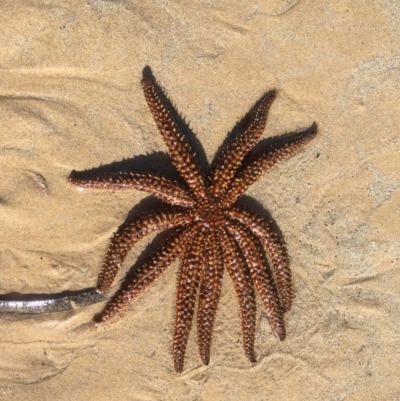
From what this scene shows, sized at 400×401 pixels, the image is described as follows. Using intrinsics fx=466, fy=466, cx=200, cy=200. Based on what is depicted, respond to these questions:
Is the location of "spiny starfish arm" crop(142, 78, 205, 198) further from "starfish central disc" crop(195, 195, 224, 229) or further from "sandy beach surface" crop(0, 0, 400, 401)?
"sandy beach surface" crop(0, 0, 400, 401)

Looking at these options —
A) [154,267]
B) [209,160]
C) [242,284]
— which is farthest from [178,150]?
[242,284]

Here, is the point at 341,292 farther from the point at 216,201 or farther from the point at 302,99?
the point at 302,99

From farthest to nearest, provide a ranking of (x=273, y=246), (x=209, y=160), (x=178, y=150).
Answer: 1. (x=209, y=160)
2. (x=273, y=246)
3. (x=178, y=150)

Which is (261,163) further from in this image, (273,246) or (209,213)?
(273,246)

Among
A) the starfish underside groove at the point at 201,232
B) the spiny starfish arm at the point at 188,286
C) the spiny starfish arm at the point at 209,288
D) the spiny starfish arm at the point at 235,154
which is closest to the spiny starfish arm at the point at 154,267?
the starfish underside groove at the point at 201,232

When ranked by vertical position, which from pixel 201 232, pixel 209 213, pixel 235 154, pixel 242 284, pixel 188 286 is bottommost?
pixel 188 286

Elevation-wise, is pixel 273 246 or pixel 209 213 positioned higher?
pixel 209 213

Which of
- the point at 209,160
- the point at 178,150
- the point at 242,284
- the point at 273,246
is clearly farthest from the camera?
the point at 209,160
